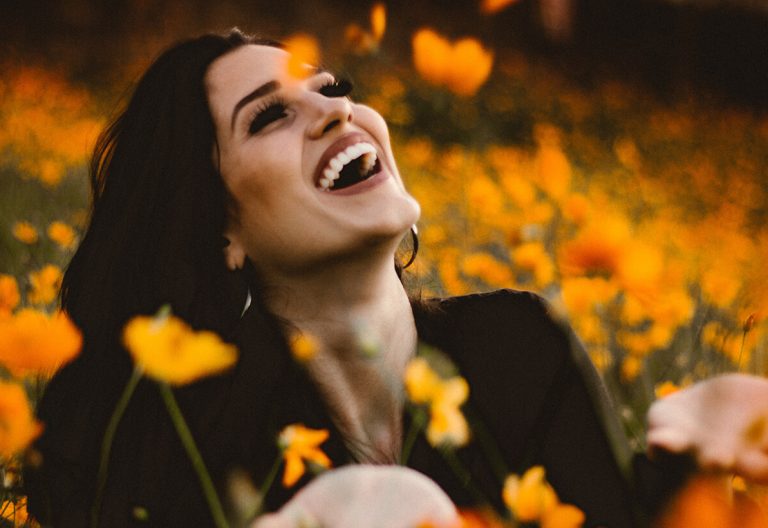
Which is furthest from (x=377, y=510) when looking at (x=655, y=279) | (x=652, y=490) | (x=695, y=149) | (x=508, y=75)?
(x=508, y=75)

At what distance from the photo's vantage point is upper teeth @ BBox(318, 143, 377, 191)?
870 mm

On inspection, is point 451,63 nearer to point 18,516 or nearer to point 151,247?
point 151,247

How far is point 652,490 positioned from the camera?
776 millimetres

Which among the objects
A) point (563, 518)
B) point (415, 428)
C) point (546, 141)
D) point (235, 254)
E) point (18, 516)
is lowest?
point (546, 141)

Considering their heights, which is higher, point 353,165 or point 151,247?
point 353,165

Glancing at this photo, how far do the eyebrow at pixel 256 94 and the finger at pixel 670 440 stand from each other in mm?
592

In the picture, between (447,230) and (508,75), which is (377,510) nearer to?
(447,230)

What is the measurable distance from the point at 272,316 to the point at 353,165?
0.70ft

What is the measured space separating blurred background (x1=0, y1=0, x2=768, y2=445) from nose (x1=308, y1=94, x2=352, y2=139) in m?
0.07

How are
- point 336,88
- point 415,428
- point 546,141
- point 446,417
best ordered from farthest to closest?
1. point 546,141
2. point 336,88
3. point 415,428
4. point 446,417

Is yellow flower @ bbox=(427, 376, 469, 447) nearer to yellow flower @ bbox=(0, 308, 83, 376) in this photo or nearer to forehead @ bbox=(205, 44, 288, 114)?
yellow flower @ bbox=(0, 308, 83, 376)

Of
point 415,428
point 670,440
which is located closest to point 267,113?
point 415,428

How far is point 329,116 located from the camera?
2.87 ft

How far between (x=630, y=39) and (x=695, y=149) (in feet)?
9.74
